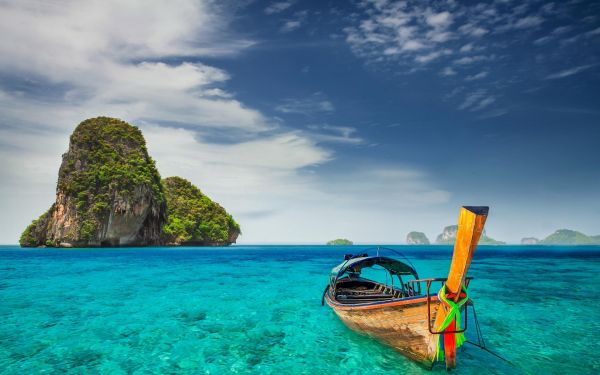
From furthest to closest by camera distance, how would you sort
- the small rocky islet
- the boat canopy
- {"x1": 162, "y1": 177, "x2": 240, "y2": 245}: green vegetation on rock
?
{"x1": 162, "y1": 177, "x2": 240, "y2": 245}: green vegetation on rock → the small rocky islet → the boat canopy

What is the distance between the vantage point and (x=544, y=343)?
440 inches

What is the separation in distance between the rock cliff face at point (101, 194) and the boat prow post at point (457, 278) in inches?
3570

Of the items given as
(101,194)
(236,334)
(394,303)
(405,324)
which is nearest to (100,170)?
(101,194)

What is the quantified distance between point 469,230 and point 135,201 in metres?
Result: 92.8

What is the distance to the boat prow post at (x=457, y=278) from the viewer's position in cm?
631

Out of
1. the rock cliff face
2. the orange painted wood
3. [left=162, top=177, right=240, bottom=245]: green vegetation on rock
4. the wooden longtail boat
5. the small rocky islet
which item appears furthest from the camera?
[left=162, top=177, right=240, bottom=245]: green vegetation on rock

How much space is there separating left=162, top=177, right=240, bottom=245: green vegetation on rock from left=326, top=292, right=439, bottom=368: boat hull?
111402 millimetres

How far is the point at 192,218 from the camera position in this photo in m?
124

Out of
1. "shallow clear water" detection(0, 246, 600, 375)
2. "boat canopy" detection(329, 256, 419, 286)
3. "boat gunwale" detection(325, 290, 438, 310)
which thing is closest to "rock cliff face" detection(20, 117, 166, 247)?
"shallow clear water" detection(0, 246, 600, 375)

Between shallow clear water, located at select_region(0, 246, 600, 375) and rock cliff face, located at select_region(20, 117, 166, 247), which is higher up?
rock cliff face, located at select_region(20, 117, 166, 247)

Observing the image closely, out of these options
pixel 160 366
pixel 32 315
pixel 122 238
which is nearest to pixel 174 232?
pixel 122 238

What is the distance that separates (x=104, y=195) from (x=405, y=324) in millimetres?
92964

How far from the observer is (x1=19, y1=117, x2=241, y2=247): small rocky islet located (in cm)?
8169

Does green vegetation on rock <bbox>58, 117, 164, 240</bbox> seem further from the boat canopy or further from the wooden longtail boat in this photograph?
the wooden longtail boat
